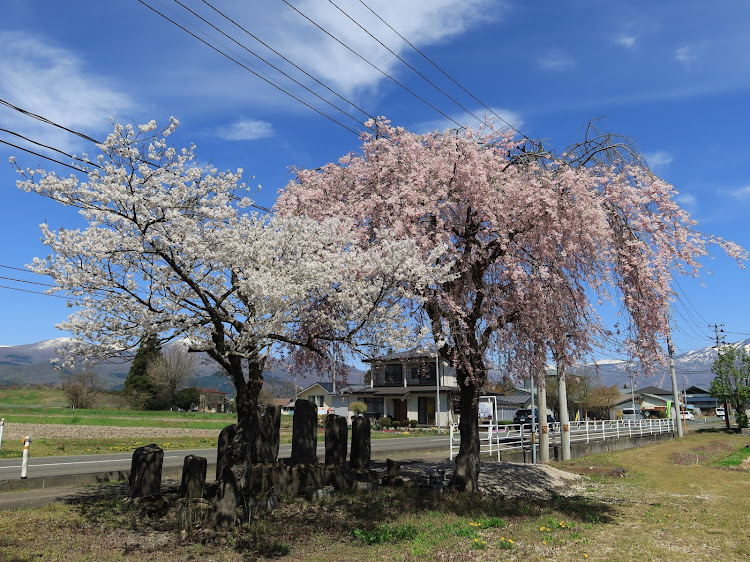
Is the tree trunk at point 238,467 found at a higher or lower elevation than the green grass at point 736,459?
higher

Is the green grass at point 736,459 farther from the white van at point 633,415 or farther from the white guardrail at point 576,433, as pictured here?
the white van at point 633,415

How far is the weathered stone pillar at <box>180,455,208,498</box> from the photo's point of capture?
1059 cm

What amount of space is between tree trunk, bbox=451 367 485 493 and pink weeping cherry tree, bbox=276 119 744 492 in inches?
1.1

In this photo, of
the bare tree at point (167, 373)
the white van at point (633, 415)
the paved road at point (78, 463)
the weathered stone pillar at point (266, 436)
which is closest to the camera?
the weathered stone pillar at point (266, 436)

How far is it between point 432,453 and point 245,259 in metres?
20.6

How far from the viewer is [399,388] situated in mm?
60750

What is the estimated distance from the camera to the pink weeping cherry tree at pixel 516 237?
12.8 meters

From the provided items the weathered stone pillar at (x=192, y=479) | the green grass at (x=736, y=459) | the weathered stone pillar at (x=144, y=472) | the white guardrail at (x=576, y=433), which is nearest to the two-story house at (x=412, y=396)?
the white guardrail at (x=576, y=433)

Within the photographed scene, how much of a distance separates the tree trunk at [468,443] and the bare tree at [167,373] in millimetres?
60501

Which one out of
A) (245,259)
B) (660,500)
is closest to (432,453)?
(660,500)

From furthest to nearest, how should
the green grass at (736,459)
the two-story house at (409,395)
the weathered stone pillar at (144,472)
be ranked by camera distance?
the two-story house at (409,395) → the green grass at (736,459) → the weathered stone pillar at (144,472)

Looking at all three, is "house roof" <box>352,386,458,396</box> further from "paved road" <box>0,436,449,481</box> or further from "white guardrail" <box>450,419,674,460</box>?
"paved road" <box>0,436,449,481</box>

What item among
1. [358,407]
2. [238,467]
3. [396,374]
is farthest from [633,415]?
[238,467]

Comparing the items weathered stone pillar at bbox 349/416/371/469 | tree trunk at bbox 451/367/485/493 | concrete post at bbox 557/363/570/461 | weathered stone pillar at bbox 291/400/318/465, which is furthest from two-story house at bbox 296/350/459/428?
weathered stone pillar at bbox 291/400/318/465
